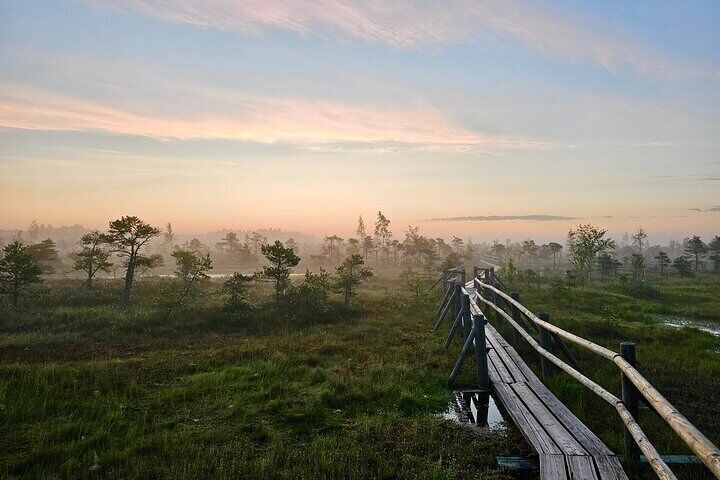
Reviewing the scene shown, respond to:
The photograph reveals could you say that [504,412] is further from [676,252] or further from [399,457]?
[676,252]

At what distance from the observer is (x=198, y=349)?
1227cm

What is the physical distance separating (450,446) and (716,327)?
65.1 ft

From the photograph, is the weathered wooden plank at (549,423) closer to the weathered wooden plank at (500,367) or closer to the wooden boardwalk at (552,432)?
the wooden boardwalk at (552,432)

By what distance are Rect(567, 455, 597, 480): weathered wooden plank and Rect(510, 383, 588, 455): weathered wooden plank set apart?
0.11m

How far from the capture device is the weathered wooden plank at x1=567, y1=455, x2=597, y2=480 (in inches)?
155

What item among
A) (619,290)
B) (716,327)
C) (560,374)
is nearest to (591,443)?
(560,374)

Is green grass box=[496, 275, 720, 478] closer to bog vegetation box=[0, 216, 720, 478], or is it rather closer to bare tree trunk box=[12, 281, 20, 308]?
bog vegetation box=[0, 216, 720, 478]

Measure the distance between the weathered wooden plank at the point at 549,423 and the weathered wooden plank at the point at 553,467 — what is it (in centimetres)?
21

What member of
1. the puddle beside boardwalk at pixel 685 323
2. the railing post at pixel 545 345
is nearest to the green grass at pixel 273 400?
the railing post at pixel 545 345

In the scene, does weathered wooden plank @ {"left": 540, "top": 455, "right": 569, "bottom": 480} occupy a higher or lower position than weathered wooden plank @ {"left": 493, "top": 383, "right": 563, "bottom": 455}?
higher

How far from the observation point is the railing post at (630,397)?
4.32 metres

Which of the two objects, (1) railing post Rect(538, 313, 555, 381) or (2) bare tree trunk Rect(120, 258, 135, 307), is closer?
(1) railing post Rect(538, 313, 555, 381)

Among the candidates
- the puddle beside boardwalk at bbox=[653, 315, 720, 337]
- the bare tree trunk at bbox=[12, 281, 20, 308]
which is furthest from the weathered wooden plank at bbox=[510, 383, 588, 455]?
the bare tree trunk at bbox=[12, 281, 20, 308]

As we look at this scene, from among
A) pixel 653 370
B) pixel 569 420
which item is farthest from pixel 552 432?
pixel 653 370
